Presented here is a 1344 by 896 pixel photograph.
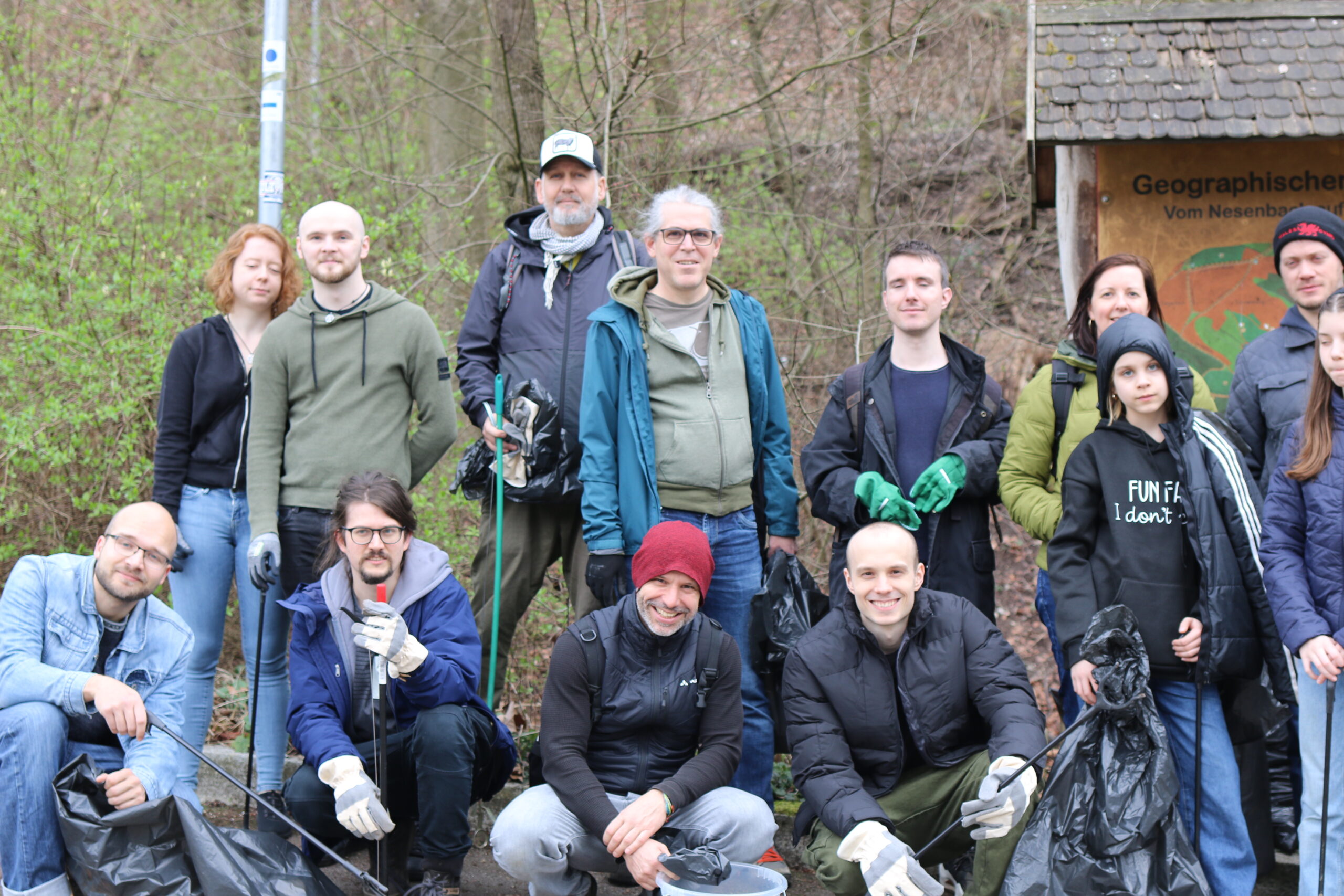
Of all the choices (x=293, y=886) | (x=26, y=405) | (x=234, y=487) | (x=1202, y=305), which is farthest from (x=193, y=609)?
(x=1202, y=305)

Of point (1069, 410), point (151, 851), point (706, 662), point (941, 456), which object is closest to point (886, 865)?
point (706, 662)

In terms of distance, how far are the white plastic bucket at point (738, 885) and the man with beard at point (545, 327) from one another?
45.7 inches

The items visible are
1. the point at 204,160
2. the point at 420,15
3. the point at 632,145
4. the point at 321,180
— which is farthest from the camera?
the point at 321,180

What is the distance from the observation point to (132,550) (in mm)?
3707

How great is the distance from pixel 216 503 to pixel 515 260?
137 centimetres

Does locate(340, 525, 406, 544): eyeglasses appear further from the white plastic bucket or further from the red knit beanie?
the white plastic bucket

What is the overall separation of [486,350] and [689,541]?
1.27 metres

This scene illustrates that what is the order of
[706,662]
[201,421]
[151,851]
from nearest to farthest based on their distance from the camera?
[151,851] < [706,662] < [201,421]

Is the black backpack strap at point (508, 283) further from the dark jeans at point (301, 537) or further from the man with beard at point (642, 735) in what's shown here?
the man with beard at point (642, 735)

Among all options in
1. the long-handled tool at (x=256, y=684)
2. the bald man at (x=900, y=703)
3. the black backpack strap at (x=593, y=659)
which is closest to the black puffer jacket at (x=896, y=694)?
the bald man at (x=900, y=703)

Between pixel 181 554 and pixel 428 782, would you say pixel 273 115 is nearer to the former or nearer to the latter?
pixel 181 554

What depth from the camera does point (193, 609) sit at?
14.2 ft

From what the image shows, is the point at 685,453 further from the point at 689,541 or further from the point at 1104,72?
the point at 1104,72

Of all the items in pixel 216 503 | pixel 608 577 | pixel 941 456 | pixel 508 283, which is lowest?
pixel 608 577
